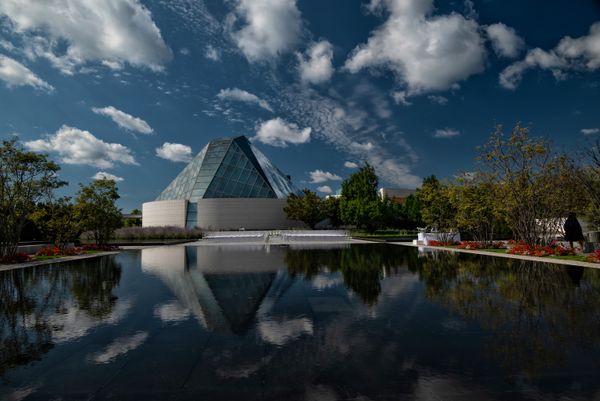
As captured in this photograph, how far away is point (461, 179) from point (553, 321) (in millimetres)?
20955

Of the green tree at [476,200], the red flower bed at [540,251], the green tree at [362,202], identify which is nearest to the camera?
the red flower bed at [540,251]

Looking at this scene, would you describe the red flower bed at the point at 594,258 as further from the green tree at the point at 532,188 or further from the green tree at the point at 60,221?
the green tree at the point at 60,221

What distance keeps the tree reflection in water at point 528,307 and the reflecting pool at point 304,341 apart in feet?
0.10

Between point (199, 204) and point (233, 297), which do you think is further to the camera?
point (199, 204)

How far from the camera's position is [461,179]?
83.6ft

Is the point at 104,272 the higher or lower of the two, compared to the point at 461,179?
lower

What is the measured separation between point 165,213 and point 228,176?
13265 mm

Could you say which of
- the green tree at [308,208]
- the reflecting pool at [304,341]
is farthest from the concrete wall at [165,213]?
the reflecting pool at [304,341]

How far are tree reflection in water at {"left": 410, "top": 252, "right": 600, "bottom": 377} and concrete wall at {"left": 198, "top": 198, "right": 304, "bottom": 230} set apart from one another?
5133 centimetres

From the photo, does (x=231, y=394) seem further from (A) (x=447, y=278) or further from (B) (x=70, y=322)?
(A) (x=447, y=278)

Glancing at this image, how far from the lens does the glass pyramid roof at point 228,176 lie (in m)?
65.1

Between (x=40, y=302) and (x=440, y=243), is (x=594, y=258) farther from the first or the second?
(x=40, y=302)

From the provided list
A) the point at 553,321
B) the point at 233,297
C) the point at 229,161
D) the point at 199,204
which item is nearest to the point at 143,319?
the point at 233,297

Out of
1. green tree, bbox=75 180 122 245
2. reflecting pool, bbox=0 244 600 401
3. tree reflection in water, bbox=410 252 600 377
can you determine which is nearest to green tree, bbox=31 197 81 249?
green tree, bbox=75 180 122 245
